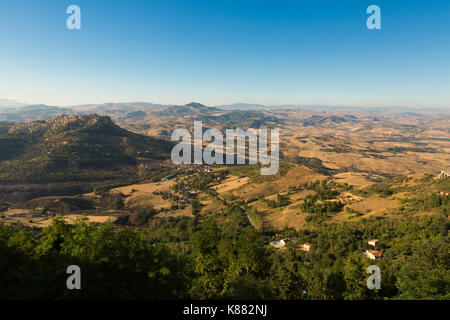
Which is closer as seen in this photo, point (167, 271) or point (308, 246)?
point (167, 271)

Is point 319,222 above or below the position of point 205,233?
below

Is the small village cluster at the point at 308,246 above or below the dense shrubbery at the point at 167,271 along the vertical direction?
below

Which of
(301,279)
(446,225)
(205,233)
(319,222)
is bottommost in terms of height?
(319,222)

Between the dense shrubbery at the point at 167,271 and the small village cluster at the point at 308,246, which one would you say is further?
the small village cluster at the point at 308,246

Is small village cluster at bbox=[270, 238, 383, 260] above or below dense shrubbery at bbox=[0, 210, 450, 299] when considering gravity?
below

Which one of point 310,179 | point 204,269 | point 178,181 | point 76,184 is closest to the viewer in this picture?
point 204,269

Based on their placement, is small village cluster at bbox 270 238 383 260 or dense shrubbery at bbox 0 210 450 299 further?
small village cluster at bbox 270 238 383 260

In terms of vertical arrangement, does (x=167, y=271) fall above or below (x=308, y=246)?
Answer: above
